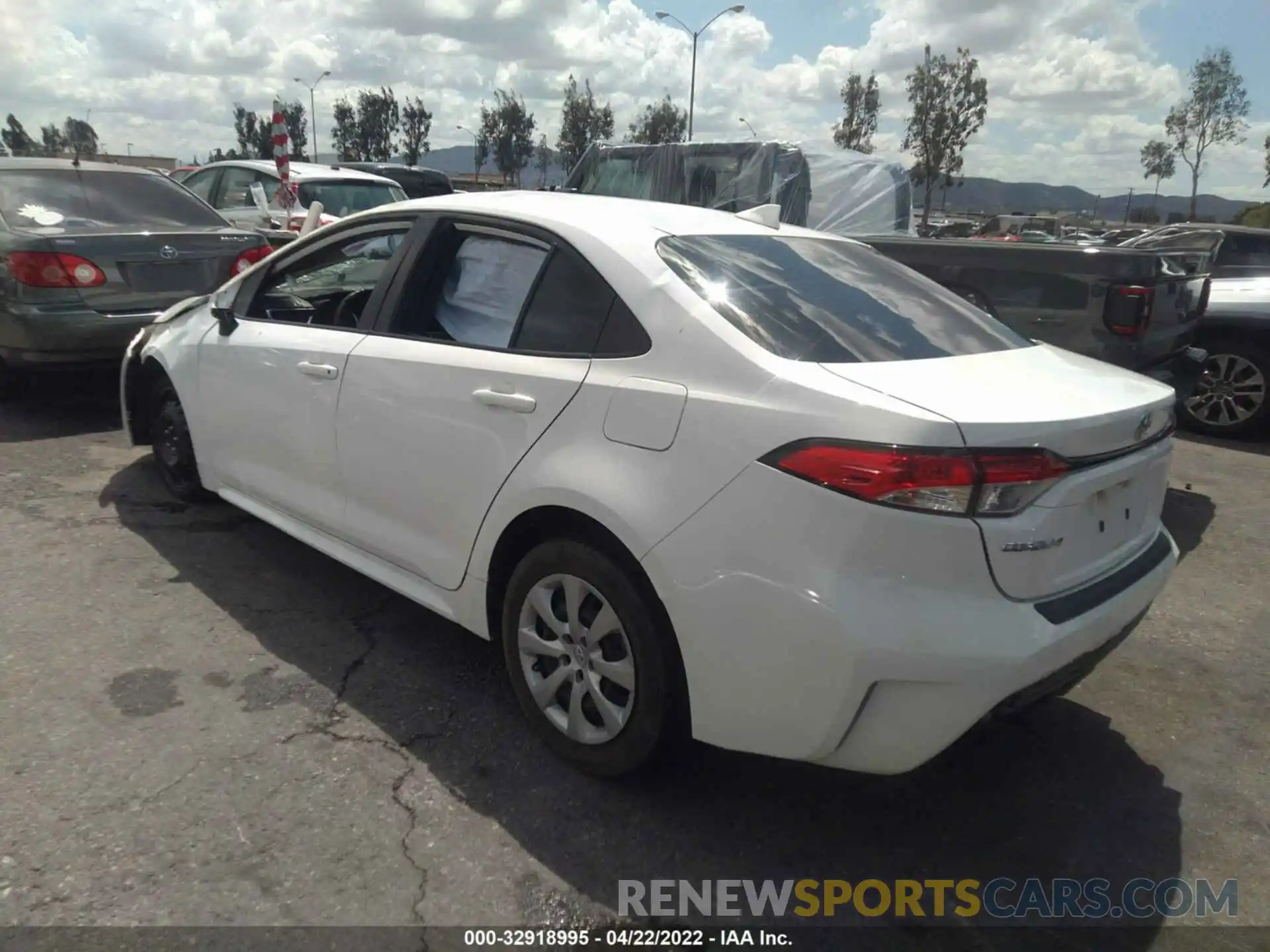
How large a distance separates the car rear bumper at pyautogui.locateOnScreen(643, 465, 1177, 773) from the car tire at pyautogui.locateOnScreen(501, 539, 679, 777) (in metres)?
0.13

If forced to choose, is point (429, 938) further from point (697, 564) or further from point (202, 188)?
point (202, 188)

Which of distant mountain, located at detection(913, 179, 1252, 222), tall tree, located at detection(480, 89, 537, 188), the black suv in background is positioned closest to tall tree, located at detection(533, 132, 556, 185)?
tall tree, located at detection(480, 89, 537, 188)


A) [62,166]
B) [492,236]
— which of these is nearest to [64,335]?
[62,166]

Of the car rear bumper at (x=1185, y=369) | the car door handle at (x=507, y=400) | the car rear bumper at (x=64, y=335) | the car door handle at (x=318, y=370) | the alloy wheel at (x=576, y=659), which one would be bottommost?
the alloy wheel at (x=576, y=659)

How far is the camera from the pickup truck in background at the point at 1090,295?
16.5 ft

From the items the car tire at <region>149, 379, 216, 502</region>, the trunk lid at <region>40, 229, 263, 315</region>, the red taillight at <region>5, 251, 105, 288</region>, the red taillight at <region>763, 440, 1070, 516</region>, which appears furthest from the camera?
the trunk lid at <region>40, 229, 263, 315</region>

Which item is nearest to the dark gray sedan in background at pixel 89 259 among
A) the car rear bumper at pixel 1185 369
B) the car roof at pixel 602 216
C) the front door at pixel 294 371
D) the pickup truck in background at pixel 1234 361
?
the front door at pixel 294 371

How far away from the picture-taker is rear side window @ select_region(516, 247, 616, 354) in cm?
274

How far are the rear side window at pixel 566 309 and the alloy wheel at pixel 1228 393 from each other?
618cm

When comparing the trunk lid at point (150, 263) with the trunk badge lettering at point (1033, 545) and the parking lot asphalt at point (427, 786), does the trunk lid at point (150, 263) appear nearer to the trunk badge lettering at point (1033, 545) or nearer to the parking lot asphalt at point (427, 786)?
the parking lot asphalt at point (427, 786)

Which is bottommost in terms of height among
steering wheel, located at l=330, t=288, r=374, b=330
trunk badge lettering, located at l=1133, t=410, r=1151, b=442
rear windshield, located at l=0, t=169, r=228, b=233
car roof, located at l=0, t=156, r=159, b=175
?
trunk badge lettering, located at l=1133, t=410, r=1151, b=442

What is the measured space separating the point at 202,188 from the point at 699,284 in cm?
1064

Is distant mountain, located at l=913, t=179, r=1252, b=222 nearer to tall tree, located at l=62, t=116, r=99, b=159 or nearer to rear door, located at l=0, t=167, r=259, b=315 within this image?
tall tree, located at l=62, t=116, r=99, b=159

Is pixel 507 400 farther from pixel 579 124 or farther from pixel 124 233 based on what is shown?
pixel 579 124
